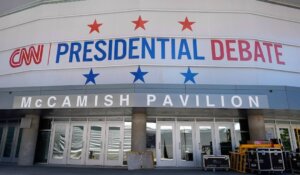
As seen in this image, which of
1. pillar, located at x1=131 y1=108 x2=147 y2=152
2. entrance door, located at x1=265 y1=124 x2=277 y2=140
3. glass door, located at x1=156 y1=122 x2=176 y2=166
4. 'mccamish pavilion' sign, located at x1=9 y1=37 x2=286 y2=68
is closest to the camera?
pillar, located at x1=131 y1=108 x2=147 y2=152

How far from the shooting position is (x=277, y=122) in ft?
53.8

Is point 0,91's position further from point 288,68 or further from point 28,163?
point 288,68

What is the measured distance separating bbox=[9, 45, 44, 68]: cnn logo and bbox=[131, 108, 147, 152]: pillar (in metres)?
7.20

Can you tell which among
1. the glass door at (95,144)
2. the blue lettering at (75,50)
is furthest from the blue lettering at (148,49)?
the glass door at (95,144)

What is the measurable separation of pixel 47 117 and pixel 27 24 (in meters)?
6.56

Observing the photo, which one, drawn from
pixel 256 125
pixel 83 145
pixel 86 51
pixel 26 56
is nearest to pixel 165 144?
pixel 83 145

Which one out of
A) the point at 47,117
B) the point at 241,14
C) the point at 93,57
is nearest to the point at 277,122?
the point at 241,14

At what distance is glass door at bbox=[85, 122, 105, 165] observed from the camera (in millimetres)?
15164

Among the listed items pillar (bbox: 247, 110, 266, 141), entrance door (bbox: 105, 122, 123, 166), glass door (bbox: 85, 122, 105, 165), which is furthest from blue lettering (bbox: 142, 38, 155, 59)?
pillar (bbox: 247, 110, 266, 141)

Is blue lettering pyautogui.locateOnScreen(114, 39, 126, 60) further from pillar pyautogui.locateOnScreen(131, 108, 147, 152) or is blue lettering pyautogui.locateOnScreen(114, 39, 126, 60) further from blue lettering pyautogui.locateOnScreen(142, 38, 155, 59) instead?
pillar pyautogui.locateOnScreen(131, 108, 147, 152)

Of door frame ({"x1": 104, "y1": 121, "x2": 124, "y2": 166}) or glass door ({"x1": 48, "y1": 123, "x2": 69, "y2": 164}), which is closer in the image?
door frame ({"x1": 104, "y1": 121, "x2": 124, "y2": 166})

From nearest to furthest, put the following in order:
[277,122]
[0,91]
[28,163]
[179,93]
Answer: [179,93] < [0,91] < [28,163] < [277,122]

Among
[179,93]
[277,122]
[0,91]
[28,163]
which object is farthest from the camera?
[277,122]

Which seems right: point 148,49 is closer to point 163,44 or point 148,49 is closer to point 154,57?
point 154,57
